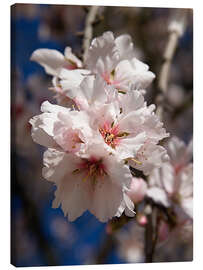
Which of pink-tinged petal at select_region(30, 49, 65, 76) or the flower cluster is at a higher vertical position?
pink-tinged petal at select_region(30, 49, 65, 76)

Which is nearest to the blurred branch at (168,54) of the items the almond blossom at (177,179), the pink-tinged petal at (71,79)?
the almond blossom at (177,179)

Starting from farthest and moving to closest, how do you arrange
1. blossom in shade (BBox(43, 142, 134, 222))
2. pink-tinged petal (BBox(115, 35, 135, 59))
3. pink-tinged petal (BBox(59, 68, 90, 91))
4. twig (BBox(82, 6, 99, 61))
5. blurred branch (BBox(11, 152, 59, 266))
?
blurred branch (BBox(11, 152, 59, 266))
twig (BBox(82, 6, 99, 61))
pink-tinged petal (BBox(115, 35, 135, 59))
pink-tinged petal (BBox(59, 68, 90, 91))
blossom in shade (BBox(43, 142, 134, 222))

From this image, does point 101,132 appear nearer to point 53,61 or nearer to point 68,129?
point 68,129

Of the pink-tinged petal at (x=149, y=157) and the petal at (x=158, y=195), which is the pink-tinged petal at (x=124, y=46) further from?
the petal at (x=158, y=195)

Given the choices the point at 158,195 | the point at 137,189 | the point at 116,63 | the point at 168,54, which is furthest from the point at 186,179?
the point at 116,63

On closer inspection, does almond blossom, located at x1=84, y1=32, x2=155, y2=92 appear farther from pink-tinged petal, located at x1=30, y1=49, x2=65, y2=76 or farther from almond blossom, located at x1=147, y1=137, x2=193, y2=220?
almond blossom, located at x1=147, y1=137, x2=193, y2=220

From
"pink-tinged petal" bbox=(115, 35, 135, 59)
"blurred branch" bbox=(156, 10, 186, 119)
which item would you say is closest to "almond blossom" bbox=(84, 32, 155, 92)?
"pink-tinged petal" bbox=(115, 35, 135, 59)
